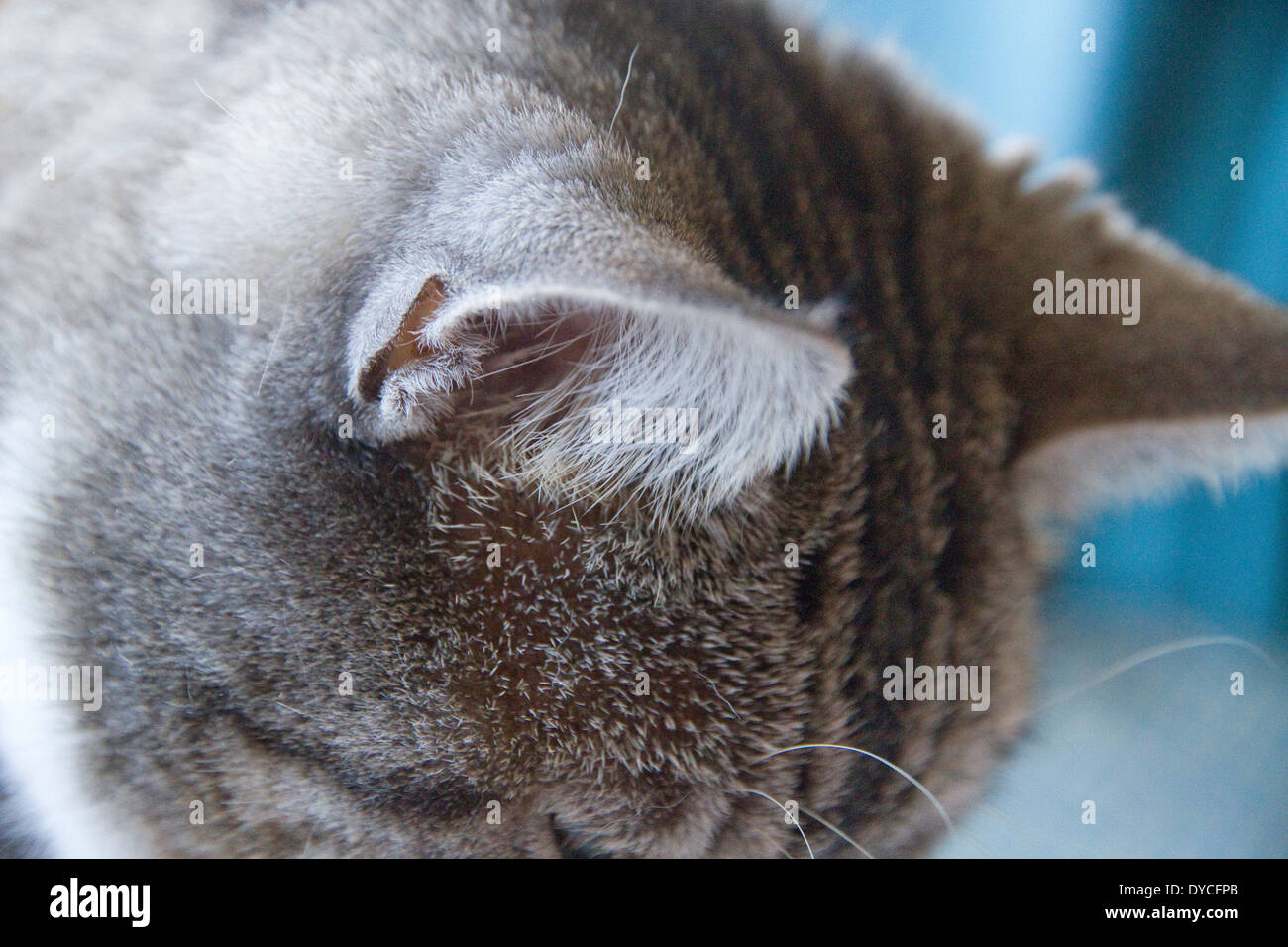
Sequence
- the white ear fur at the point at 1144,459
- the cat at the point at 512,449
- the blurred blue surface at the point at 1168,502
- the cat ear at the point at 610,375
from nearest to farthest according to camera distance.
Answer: the cat ear at the point at 610,375, the cat at the point at 512,449, the white ear fur at the point at 1144,459, the blurred blue surface at the point at 1168,502

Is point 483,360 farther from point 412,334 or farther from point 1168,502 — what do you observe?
point 1168,502

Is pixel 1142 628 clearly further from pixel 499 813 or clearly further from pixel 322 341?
pixel 322 341

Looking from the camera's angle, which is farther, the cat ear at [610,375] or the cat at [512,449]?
the cat at [512,449]

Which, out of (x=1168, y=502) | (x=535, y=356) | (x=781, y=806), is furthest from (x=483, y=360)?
(x=1168, y=502)

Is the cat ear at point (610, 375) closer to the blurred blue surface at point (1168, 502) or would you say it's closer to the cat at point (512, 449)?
the cat at point (512, 449)

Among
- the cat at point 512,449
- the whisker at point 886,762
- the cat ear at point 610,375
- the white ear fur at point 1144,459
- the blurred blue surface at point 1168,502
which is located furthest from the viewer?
the blurred blue surface at point 1168,502

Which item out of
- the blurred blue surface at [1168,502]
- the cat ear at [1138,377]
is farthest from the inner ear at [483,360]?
the blurred blue surface at [1168,502]

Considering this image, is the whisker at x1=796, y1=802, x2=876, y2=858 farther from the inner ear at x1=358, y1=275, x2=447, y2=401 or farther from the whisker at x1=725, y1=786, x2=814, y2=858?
the inner ear at x1=358, y1=275, x2=447, y2=401
